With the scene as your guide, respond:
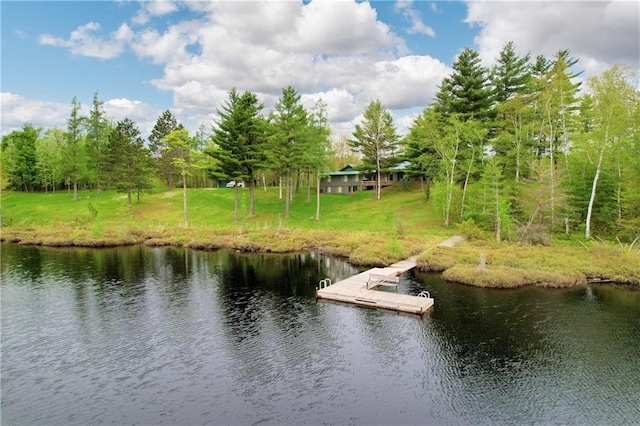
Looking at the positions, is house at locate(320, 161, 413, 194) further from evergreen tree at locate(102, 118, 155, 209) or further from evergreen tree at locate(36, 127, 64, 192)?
evergreen tree at locate(36, 127, 64, 192)

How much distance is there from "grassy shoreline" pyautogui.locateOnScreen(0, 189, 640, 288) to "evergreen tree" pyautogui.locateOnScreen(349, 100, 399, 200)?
626 centimetres

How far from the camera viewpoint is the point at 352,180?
82.1m

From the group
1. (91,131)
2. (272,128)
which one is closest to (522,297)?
(272,128)

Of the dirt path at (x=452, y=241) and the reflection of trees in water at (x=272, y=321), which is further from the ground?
the dirt path at (x=452, y=241)

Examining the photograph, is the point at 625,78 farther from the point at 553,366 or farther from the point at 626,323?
the point at 553,366

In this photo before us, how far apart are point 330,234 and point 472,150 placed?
21.6m

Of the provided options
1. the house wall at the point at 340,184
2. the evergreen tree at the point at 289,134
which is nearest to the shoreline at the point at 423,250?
the evergreen tree at the point at 289,134

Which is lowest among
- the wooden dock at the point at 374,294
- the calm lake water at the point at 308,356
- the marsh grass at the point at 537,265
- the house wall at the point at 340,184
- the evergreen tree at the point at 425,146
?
the calm lake water at the point at 308,356

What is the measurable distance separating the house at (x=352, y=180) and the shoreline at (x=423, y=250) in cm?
3430

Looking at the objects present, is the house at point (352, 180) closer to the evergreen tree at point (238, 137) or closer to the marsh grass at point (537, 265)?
the evergreen tree at point (238, 137)

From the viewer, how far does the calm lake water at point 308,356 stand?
46.0 ft

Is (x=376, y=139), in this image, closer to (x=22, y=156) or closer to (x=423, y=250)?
(x=423, y=250)

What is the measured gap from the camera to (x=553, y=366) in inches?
663

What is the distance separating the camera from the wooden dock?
2375cm
